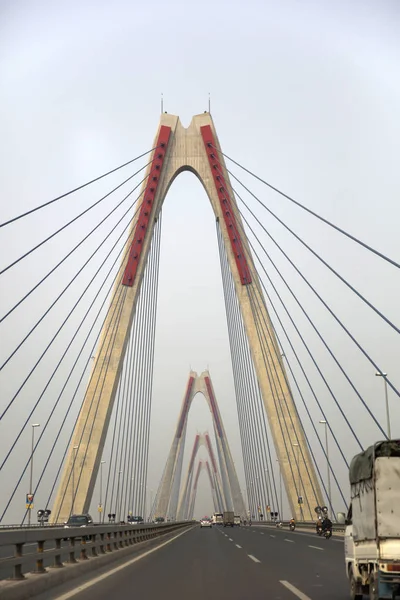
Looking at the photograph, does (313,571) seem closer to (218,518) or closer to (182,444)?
(218,518)

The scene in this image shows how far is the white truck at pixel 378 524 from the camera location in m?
8.80

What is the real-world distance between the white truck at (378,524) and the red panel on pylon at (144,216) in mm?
31786

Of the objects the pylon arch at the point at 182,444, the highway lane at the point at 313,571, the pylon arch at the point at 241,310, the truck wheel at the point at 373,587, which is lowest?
the truck wheel at the point at 373,587

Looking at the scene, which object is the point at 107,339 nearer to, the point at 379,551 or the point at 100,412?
the point at 100,412

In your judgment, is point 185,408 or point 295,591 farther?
point 185,408

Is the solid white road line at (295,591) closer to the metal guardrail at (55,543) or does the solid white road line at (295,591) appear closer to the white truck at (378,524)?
the white truck at (378,524)

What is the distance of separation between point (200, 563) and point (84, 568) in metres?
3.47

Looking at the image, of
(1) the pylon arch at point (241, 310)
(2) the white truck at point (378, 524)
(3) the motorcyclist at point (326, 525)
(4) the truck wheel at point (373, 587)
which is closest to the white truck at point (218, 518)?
(1) the pylon arch at point (241, 310)

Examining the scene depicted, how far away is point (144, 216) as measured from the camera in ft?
136

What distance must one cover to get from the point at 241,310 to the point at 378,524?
109 ft

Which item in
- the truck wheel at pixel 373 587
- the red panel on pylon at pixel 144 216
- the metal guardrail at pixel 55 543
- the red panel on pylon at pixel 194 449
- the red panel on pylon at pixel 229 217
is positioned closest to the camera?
the truck wheel at pixel 373 587

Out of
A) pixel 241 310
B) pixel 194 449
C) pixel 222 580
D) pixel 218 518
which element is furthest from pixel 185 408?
pixel 222 580

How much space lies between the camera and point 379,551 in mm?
8852

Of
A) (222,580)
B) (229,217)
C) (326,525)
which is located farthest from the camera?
(229,217)
